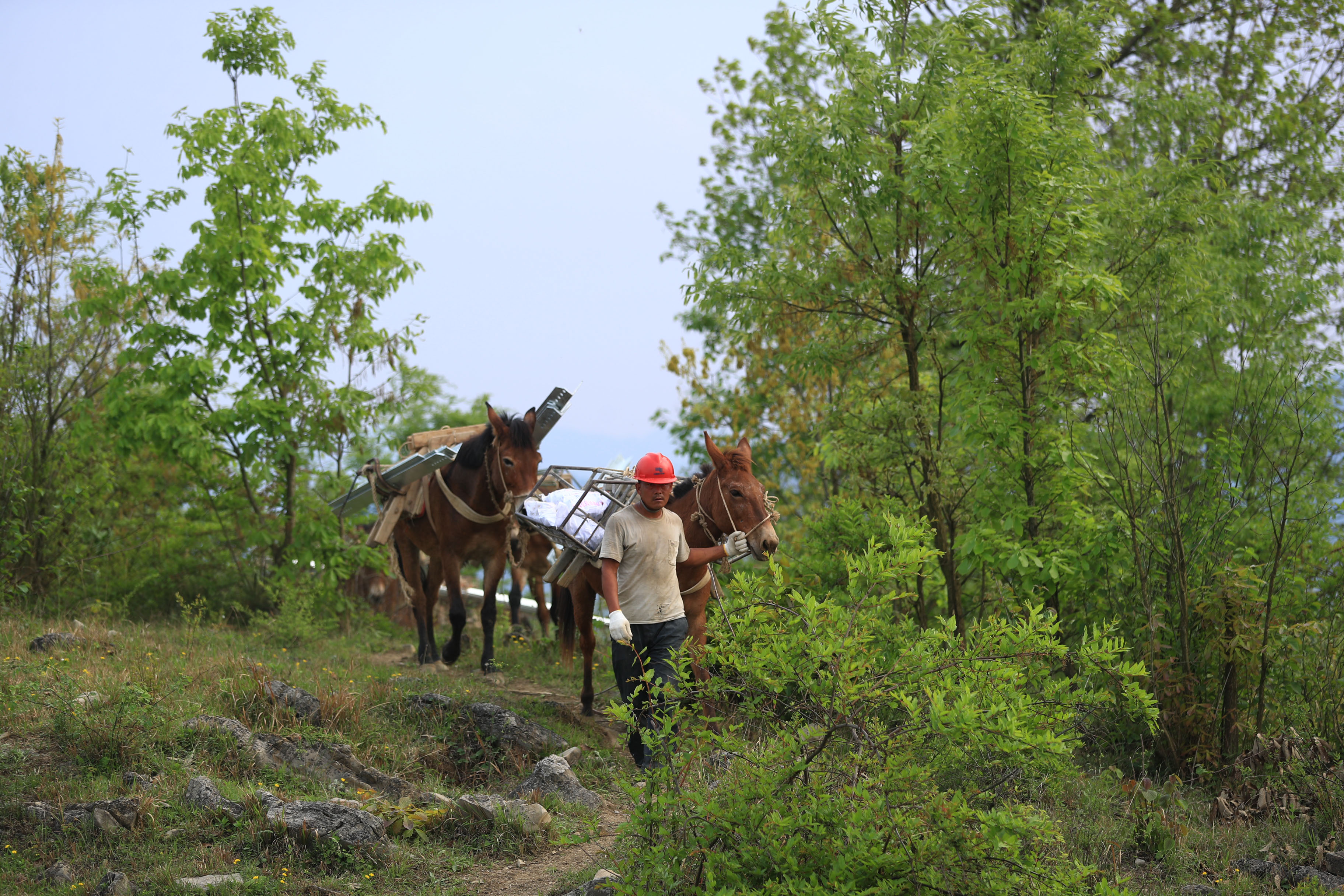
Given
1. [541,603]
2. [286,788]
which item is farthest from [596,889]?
Result: [541,603]

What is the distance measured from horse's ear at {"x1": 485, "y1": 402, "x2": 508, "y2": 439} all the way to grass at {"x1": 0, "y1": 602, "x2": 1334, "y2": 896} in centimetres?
231

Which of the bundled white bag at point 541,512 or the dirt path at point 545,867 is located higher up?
the bundled white bag at point 541,512

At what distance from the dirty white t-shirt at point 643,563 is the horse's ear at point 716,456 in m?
0.57

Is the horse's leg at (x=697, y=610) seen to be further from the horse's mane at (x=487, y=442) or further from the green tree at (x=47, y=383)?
the green tree at (x=47, y=383)

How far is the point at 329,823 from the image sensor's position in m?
5.14

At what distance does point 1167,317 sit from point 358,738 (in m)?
7.78

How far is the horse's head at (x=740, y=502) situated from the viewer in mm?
6719

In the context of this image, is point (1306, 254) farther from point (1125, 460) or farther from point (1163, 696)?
point (1163, 696)

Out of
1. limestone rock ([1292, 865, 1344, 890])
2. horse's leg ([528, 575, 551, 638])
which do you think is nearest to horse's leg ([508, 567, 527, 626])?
horse's leg ([528, 575, 551, 638])

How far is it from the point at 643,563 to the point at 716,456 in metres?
1.00

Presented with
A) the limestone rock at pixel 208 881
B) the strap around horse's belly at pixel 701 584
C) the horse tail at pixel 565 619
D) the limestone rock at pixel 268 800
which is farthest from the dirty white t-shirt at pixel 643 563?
the horse tail at pixel 565 619

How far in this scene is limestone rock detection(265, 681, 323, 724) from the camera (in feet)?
21.7

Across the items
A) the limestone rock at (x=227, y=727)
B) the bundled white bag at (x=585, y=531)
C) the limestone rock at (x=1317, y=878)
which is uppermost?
the bundled white bag at (x=585, y=531)

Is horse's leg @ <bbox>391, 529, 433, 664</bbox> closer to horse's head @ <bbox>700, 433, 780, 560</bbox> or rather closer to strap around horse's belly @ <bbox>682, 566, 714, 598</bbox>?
strap around horse's belly @ <bbox>682, 566, 714, 598</bbox>
